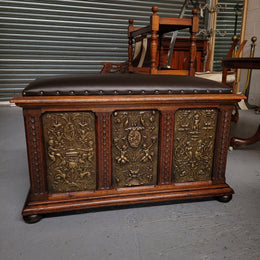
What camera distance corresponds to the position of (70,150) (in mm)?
1063

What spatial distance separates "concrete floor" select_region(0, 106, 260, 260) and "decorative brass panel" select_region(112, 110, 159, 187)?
148mm

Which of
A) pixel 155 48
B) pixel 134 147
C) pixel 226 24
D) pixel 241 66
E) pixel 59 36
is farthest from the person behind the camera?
pixel 226 24

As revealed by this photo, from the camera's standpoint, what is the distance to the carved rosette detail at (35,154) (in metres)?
1.00

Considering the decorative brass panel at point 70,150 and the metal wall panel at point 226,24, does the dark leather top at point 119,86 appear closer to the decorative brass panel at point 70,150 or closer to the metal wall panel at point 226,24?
the decorative brass panel at point 70,150

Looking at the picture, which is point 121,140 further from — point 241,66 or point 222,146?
point 241,66

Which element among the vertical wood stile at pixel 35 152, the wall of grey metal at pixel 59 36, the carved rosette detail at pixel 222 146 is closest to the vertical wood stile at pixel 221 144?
the carved rosette detail at pixel 222 146

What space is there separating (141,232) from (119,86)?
1.89 ft

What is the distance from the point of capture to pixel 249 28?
4.63 m

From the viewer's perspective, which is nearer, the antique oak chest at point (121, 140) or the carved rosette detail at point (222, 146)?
the antique oak chest at point (121, 140)

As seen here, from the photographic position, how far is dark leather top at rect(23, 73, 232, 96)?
991 mm

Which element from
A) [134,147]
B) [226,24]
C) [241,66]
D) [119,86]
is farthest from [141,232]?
[226,24]

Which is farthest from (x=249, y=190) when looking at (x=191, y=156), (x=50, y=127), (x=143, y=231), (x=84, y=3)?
(x=84, y=3)

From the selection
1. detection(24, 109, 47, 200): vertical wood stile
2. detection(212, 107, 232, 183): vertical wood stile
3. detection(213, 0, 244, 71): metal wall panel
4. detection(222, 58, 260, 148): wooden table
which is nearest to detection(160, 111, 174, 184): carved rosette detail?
detection(212, 107, 232, 183): vertical wood stile

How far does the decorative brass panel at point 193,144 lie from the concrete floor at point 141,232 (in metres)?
0.15
